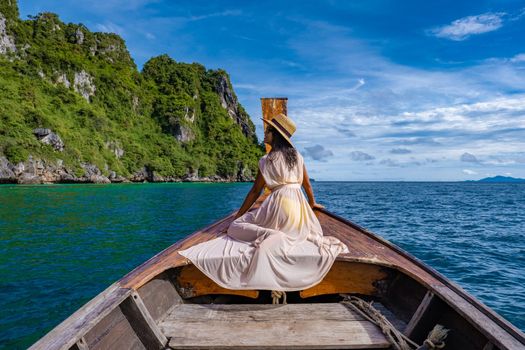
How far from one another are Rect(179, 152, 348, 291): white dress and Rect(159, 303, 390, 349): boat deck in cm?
26

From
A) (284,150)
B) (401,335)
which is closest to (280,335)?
(401,335)

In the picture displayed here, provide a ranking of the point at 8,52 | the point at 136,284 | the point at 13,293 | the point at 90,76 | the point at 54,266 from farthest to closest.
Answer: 1. the point at 90,76
2. the point at 8,52
3. the point at 54,266
4. the point at 13,293
5. the point at 136,284

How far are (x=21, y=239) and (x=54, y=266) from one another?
4.00 m

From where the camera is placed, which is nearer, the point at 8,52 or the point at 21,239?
the point at 21,239

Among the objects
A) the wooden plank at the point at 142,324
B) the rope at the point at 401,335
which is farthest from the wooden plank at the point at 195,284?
the rope at the point at 401,335

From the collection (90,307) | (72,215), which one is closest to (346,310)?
(90,307)

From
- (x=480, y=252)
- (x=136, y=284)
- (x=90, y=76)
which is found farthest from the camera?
(x=90, y=76)

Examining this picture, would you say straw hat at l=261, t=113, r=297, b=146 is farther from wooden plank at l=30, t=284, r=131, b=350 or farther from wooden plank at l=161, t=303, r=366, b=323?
wooden plank at l=30, t=284, r=131, b=350

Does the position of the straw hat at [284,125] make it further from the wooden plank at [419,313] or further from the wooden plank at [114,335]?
the wooden plank at [114,335]

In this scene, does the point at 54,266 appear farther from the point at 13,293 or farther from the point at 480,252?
the point at 480,252

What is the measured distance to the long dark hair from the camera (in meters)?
3.45

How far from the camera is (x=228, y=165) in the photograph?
87812mm

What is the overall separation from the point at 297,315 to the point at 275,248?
0.59 metres

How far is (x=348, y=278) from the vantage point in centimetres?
327
